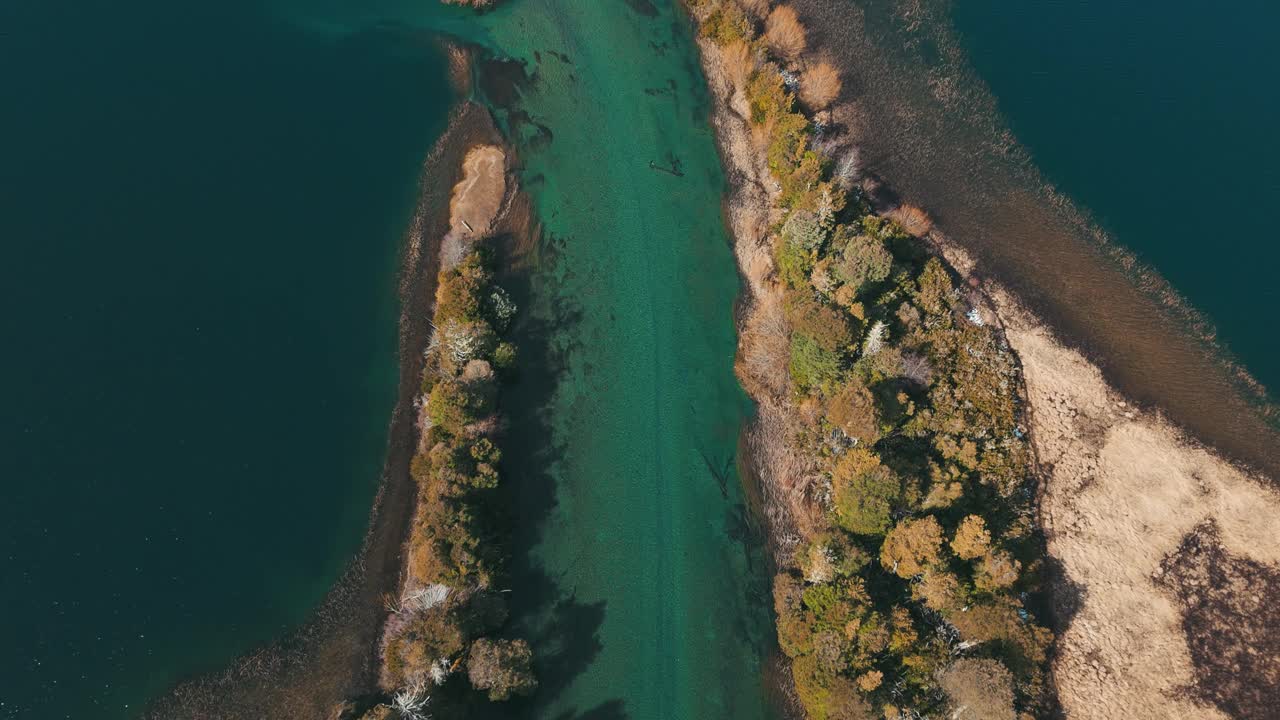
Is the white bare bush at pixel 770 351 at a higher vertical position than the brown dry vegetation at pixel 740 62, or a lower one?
lower

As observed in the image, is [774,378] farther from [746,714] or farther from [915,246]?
[746,714]

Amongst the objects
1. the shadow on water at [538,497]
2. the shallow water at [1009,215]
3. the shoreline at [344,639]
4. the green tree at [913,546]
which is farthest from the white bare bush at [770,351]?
the shoreline at [344,639]

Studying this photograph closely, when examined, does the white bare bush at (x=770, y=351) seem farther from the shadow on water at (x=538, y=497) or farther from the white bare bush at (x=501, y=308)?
the white bare bush at (x=501, y=308)

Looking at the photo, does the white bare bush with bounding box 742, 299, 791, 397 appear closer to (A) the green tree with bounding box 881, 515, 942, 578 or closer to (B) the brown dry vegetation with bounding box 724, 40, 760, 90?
(A) the green tree with bounding box 881, 515, 942, 578

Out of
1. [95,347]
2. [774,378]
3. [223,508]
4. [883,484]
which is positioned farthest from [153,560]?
[883,484]

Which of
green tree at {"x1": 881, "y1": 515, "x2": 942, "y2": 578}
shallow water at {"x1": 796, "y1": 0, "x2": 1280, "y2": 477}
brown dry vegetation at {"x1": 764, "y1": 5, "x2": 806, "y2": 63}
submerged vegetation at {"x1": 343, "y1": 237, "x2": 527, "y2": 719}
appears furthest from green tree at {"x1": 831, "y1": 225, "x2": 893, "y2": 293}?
submerged vegetation at {"x1": 343, "y1": 237, "x2": 527, "y2": 719}
